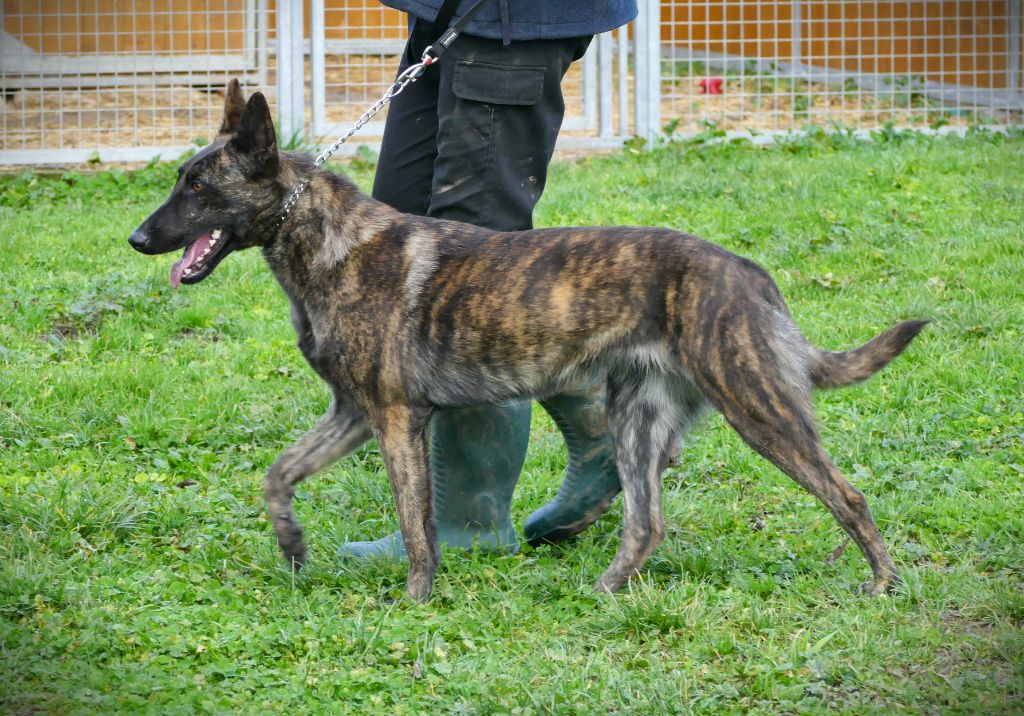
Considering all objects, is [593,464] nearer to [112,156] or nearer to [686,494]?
[686,494]

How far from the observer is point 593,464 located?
161 inches

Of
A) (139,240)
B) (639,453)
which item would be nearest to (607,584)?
(639,453)

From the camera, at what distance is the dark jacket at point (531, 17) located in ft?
12.1

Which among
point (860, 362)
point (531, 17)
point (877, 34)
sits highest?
point (877, 34)

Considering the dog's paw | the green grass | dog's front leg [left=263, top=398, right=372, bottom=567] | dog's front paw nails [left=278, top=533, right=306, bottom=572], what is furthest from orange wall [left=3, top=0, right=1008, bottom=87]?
the dog's paw

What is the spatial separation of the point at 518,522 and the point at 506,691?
1374mm

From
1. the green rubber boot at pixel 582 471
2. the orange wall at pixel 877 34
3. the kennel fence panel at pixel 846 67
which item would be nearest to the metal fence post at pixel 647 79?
the kennel fence panel at pixel 846 67

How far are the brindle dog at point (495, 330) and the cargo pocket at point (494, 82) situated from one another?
413 mm

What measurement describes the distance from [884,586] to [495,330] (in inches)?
53.7

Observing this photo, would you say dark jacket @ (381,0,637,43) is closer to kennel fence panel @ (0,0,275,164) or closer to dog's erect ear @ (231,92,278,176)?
dog's erect ear @ (231,92,278,176)

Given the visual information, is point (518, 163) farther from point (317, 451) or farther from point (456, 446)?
point (317, 451)

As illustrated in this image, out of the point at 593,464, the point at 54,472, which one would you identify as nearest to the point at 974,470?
the point at 593,464

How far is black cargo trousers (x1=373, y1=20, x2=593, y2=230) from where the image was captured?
12.3 feet

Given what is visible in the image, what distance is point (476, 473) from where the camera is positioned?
158 inches
